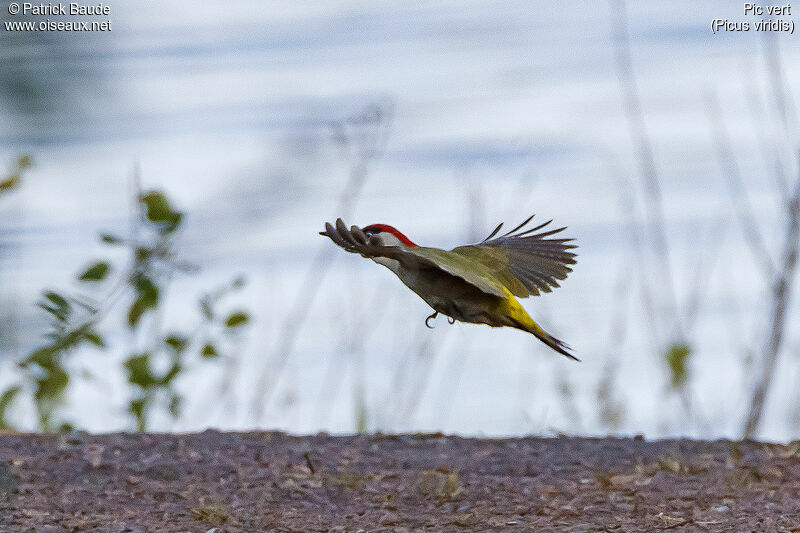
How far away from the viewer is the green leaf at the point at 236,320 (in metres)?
4.58

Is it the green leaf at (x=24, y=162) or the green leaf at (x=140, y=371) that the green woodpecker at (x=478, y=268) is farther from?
the green leaf at (x=140, y=371)

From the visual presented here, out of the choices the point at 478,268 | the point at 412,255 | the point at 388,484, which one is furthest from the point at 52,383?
the point at 412,255

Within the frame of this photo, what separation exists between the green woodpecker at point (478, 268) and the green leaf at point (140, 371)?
2.08 metres

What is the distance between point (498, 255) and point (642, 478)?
4.25 feet

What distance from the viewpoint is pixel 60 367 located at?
14.1ft

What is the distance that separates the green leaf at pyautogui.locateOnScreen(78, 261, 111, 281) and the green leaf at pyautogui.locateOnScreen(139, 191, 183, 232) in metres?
0.23

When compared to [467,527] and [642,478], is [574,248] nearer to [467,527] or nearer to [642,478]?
[467,527]

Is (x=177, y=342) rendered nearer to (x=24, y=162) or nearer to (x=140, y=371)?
(x=140, y=371)

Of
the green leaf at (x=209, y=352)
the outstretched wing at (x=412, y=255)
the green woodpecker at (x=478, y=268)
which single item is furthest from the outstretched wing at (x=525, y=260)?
the green leaf at (x=209, y=352)

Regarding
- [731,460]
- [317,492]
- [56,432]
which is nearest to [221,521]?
[317,492]

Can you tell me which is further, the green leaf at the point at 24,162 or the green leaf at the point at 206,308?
the green leaf at the point at 206,308

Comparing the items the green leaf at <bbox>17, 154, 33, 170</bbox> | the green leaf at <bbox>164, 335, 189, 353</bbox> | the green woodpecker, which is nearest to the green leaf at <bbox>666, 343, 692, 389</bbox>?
the green leaf at <bbox>164, 335, 189, 353</bbox>

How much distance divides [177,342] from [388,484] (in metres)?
1.30

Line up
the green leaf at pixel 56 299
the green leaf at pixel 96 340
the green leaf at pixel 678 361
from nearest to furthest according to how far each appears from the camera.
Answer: the green leaf at pixel 56 299
the green leaf at pixel 96 340
the green leaf at pixel 678 361
